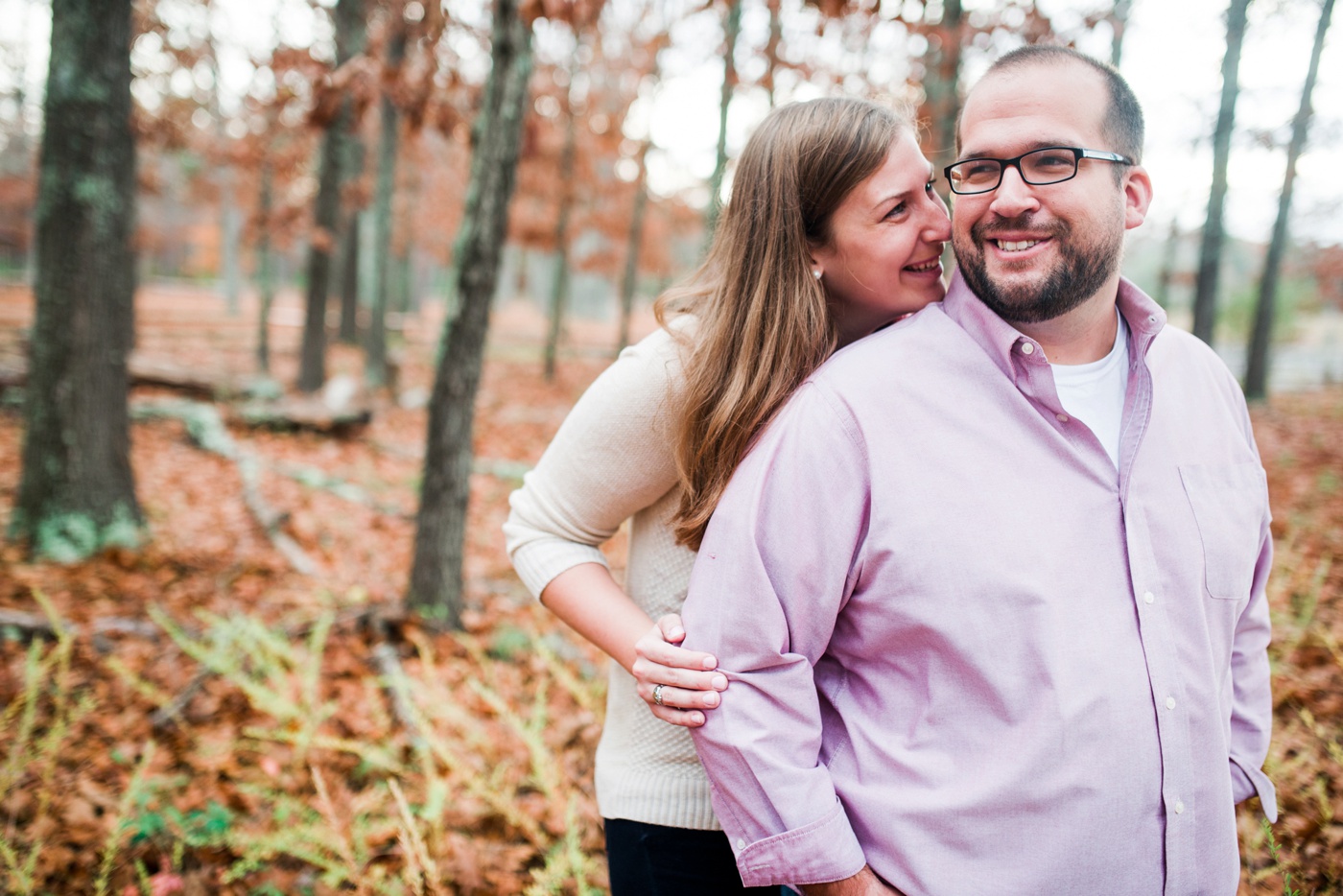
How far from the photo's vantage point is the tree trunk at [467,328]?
3695 millimetres

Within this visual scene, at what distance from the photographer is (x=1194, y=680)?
4.45 ft

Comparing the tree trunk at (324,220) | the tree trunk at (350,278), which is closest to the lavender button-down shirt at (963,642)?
the tree trunk at (324,220)

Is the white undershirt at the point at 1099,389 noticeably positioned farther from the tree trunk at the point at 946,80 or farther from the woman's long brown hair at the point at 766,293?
the tree trunk at the point at 946,80

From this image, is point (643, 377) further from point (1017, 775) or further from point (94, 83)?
point (94, 83)

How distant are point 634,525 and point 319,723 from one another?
2361mm

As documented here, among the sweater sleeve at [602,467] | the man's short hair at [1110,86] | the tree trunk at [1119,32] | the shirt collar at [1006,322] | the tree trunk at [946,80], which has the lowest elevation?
the sweater sleeve at [602,467]

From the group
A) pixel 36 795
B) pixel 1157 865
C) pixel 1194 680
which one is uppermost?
pixel 1194 680

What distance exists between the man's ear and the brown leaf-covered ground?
1791mm

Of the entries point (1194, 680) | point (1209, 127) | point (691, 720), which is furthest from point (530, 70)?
point (1209, 127)

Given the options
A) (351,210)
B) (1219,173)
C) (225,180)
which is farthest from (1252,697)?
(225,180)

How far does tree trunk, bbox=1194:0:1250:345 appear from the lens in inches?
401

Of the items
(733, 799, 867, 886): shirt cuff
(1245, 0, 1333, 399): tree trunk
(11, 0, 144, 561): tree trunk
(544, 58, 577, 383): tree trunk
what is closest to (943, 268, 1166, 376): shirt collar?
(733, 799, 867, 886): shirt cuff

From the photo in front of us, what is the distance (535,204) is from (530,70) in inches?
572

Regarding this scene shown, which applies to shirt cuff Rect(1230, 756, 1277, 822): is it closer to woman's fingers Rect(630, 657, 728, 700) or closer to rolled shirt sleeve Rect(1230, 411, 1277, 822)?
rolled shirt sleeve Rect(1230, 411, 1277, 822)
